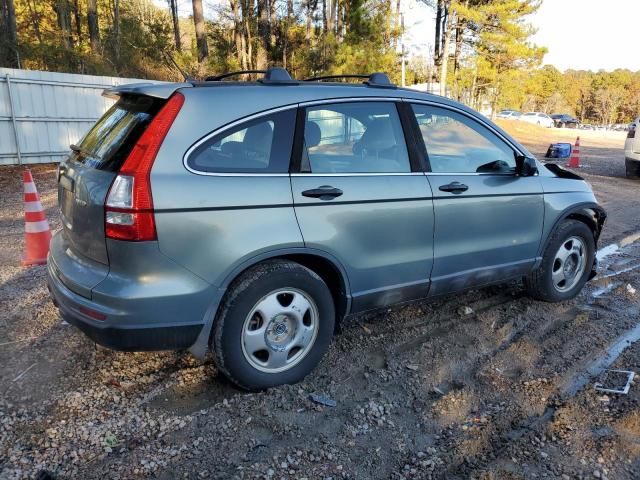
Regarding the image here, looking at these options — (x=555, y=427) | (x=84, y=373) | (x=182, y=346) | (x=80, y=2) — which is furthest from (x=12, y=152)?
(x=80, y=2)

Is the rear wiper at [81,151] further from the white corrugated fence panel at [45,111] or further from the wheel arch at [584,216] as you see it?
the white corrugated fence panel at [45,111]


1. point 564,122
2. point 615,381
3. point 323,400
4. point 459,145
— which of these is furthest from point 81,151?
point 564,122

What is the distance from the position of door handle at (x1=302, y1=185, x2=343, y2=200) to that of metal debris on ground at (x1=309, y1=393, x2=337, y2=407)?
1202mm

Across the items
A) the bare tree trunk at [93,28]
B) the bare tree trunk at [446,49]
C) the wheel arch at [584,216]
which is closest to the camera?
the wheel arch at [584,216]

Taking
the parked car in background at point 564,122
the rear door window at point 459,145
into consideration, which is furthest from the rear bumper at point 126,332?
the parked car in background at point 564,122

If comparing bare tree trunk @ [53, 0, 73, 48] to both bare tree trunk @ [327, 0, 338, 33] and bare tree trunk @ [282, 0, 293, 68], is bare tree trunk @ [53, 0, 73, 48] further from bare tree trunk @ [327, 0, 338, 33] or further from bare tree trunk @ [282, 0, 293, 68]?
bare tree trunk @ [327, 0, 338, 33]

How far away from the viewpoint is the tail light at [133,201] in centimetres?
261

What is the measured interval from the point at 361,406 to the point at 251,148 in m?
1.64

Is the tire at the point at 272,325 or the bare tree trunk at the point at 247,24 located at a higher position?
the bare tree trunk at the point at 247,24

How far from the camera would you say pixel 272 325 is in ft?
10.2

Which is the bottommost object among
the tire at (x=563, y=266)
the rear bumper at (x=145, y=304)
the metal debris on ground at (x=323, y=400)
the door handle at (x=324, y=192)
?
the metal debris on ground at (x=323, y=400)

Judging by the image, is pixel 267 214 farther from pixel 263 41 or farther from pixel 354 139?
pixel 263 41

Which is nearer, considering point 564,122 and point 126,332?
point 126,332

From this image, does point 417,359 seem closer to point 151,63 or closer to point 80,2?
point 151,63
